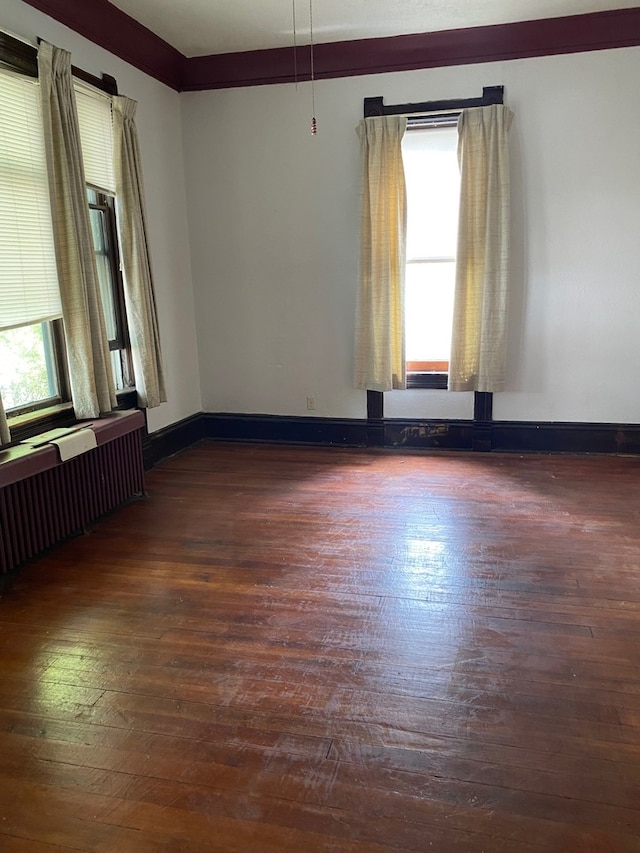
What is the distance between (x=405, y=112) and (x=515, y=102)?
31.8 inches

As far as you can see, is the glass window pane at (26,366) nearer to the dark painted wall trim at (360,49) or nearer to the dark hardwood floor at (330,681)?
the dark hardwood floor at (330,681)

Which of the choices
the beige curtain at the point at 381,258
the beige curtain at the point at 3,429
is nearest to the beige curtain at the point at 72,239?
the beige curtain at the point at 3,429

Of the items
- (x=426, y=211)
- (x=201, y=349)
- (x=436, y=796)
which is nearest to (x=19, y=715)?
(x=436, y=796)

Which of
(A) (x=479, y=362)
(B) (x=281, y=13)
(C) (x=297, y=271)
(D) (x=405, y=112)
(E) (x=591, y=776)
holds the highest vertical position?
(B) (x=281, y=13)

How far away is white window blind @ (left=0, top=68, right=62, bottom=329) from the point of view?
3.29 metres

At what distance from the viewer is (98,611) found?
284cm

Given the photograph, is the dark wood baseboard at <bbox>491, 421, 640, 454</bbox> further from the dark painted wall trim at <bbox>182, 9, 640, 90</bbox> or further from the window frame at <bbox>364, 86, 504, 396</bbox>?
the dark painted wall trim at <bbox>182, 9, 640, 90</bbox>

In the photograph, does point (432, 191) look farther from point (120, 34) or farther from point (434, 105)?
point (120, 34)

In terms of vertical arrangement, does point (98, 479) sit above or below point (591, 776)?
above

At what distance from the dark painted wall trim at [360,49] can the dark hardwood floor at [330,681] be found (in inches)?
126

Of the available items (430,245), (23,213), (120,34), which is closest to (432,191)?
(430,245)

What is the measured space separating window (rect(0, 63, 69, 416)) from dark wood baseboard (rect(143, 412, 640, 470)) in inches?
50.7

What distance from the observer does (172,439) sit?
5.21 metres

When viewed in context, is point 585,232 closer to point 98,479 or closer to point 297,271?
point 297,271
